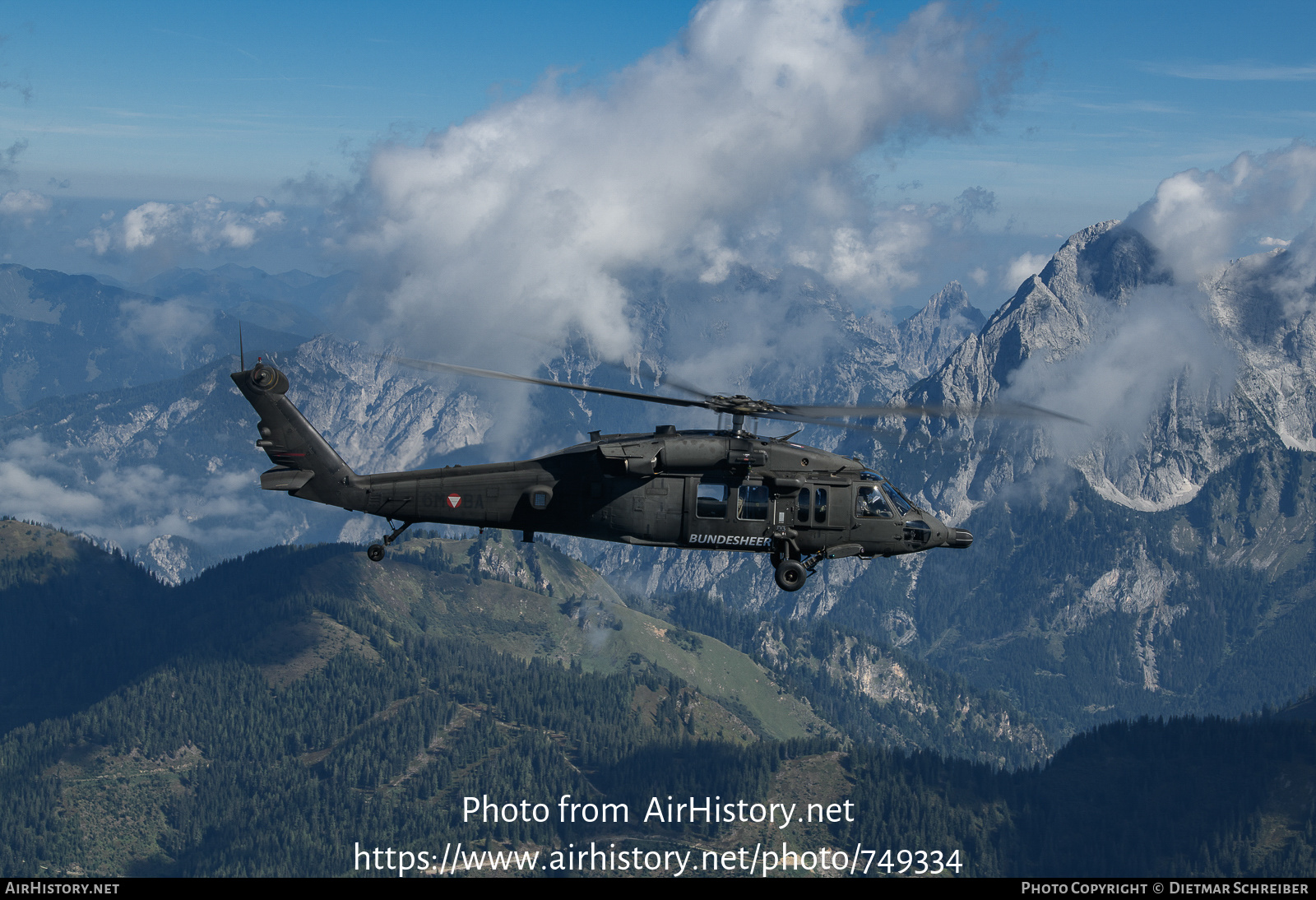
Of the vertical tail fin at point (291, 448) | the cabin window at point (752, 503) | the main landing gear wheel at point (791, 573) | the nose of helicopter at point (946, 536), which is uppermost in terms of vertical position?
the vertical tail fin at point (291, 448)

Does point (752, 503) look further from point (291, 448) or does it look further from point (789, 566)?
point (291, 448)

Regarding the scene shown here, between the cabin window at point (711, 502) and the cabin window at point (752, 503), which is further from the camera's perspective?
the cabin window at point (752, 503)

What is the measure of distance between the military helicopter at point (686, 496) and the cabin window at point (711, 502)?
0.16 feet

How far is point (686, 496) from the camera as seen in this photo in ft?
226

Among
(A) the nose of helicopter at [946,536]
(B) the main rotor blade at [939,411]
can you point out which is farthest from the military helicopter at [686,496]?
(B) the main rotor blade at [939,411]

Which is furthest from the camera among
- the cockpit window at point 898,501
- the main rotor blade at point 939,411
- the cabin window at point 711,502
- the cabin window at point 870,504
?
the cockpit window at point 898,501

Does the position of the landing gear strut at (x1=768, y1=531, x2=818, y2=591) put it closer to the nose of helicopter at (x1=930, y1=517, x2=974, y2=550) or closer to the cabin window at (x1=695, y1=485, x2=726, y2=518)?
the cabin window at (x1=695, y1=485, x2=726, y2=518)

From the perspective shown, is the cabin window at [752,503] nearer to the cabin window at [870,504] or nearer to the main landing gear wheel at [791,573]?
the main landing gear wheel at [791,573]

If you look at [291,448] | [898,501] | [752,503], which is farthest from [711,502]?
[291,448]

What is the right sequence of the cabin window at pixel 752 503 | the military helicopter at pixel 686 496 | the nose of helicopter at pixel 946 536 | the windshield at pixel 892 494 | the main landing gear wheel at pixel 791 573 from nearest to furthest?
the main landing gear wheel at pixel 791 573 → the military helicopter at pixel 686 496 → the cabin window at pixel 752 503 → the windshield at pixel 892 494 → the nose of helicopter at pixel 946 536

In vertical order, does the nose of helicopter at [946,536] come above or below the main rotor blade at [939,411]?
below

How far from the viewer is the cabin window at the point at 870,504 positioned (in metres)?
71.1

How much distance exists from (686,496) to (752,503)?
396 centimetres
